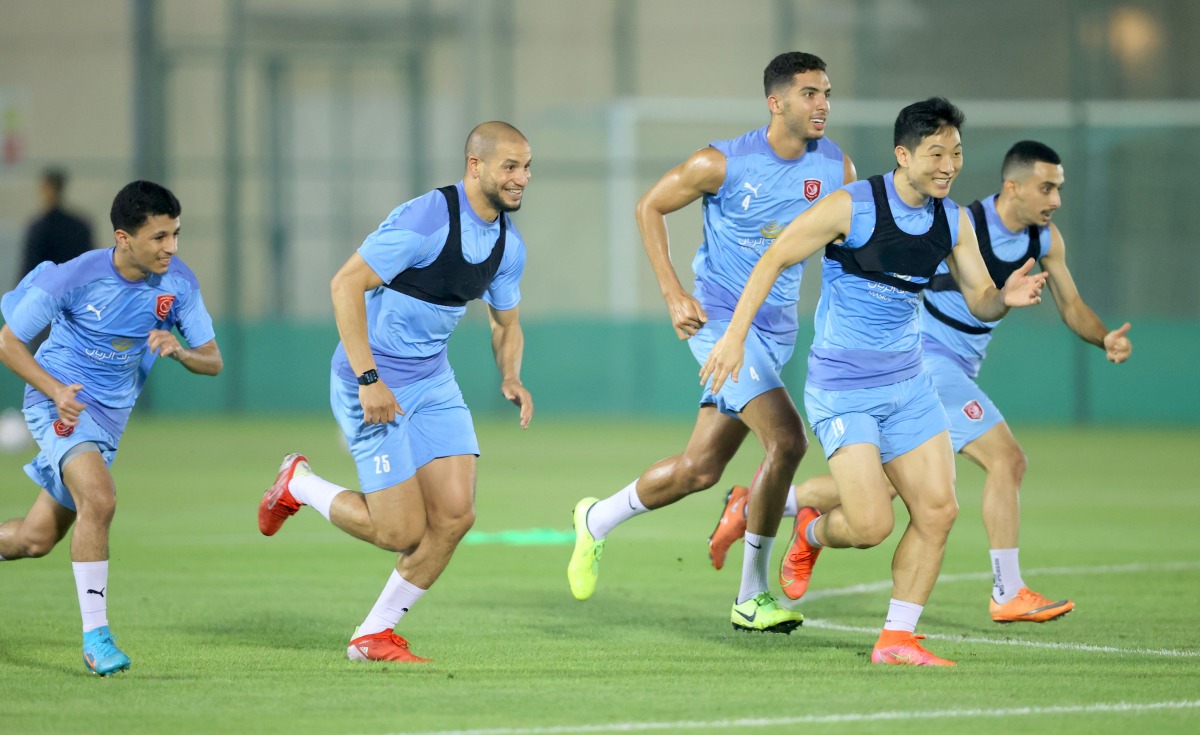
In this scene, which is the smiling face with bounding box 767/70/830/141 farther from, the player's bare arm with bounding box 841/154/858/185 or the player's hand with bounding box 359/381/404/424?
the player's hand with bounding box 359/381/404/424

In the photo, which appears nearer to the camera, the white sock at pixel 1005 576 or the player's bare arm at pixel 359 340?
the player's bare arm at pixel 359 340

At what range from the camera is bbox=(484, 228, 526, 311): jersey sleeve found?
7691 mm

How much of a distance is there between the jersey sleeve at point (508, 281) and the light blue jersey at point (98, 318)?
1.31 metres

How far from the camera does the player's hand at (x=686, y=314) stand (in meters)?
7.80

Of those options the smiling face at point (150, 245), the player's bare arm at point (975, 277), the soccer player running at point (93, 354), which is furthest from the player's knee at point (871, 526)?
the smiling face at point (150, 245)

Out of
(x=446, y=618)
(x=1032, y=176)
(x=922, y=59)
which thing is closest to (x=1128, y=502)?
(x=1032, y=176)

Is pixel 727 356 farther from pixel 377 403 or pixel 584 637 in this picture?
pixel 584 637

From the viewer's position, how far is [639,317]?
26219 mm

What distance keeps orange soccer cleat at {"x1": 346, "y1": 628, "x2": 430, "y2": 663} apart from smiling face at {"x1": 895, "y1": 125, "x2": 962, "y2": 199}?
2.93 metres

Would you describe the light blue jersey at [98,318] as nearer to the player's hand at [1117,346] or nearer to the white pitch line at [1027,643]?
the white pitch line at [1027,643]

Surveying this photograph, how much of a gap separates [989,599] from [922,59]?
757 inches

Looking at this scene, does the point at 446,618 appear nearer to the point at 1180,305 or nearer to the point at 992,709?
the point at 992,709

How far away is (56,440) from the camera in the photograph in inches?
282

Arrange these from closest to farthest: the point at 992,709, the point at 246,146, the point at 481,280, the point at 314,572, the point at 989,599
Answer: the point at 992,709 → the point at 481,280 → the point at 989,599 → the point at 314,572 → the point at 246,146
